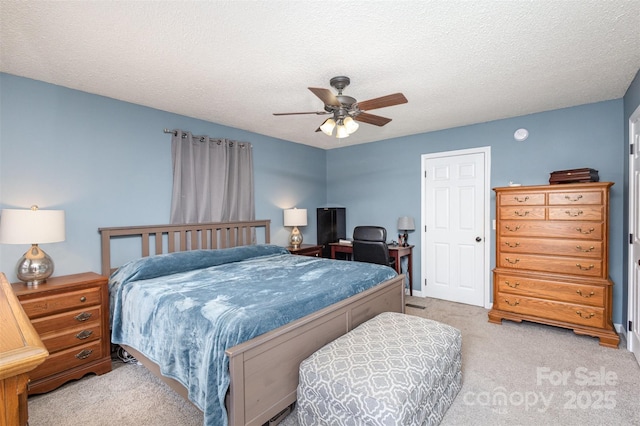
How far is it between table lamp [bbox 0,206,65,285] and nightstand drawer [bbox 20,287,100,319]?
244 mm

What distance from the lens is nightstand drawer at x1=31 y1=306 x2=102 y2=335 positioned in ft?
7.47

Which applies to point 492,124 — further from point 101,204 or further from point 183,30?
point 101,204

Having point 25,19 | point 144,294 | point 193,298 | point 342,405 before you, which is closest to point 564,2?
point 342,405

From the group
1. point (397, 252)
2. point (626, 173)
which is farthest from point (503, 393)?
point (626, 173)

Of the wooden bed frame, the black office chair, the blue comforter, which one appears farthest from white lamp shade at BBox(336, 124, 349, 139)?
the black office chair

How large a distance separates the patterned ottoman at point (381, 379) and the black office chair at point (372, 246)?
183 centimetres

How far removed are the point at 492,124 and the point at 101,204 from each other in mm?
4683

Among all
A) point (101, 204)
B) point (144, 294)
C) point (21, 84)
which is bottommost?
point (144, 294)

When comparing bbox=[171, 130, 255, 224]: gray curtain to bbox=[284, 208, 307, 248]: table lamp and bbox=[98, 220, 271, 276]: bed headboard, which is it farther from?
bbox=[284, 208, 307, 248]: table lamp

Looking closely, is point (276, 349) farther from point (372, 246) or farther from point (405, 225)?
point (405, 225)

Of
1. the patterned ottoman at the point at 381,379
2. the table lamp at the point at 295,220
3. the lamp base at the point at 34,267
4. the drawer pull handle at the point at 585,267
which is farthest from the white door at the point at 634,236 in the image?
the lamp base at the point at 34,267

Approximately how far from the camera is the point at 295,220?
472 centimetres

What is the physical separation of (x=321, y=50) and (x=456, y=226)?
127 inches

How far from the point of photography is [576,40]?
2094mm
